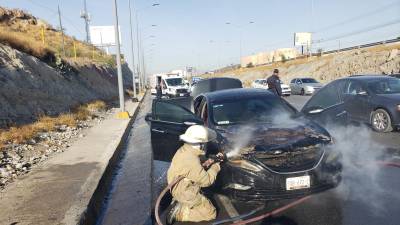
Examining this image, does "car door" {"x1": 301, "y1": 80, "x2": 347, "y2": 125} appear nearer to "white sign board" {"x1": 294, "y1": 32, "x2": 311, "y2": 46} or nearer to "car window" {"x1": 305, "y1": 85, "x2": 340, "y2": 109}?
"car window" {"x1": 305, "y1": 85, "x2": 340, "y2": 109}

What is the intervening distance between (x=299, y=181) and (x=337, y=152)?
866 mm

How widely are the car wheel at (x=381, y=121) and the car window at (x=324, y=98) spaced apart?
3.41ft

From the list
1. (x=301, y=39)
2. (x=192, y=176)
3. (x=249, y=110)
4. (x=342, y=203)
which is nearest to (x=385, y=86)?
(x=249, y=110)

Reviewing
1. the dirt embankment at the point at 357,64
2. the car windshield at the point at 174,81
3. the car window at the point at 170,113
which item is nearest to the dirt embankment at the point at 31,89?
the car window at the point at 170,113

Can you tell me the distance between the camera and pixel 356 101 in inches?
438

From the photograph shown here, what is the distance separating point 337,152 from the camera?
5.54 meters

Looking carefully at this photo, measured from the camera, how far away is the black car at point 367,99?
1023 cm

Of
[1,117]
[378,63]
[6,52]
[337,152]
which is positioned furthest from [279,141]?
[378,63]

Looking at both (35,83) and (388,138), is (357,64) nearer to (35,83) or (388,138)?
(35,83)

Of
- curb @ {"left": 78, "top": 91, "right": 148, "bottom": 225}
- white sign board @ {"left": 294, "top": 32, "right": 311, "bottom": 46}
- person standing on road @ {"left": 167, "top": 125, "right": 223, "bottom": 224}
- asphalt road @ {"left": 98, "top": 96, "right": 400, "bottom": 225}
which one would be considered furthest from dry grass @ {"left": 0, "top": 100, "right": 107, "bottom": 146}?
white sign board @ {"left": 294, "top": 32, "right": 311, "bottom": 46}

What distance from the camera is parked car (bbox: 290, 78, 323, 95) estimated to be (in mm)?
32250

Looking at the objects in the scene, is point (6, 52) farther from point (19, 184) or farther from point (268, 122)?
point (268, 122)

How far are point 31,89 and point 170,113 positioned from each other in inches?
501

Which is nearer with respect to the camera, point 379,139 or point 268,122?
point 268,122
